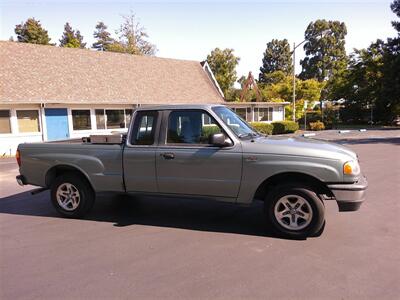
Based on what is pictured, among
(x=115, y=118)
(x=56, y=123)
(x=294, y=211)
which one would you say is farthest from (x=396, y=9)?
(x=294, y=211)

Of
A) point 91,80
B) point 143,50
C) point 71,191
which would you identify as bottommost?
point 71,191

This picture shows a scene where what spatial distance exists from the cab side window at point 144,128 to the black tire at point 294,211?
2088 mm

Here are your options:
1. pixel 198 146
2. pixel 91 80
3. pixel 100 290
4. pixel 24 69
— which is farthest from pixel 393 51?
pixel 100 290

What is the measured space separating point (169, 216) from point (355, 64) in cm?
3993

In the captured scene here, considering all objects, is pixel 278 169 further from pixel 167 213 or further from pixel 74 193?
pixel 74 193

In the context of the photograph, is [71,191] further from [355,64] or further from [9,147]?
[355,64]

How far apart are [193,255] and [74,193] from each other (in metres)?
2.78

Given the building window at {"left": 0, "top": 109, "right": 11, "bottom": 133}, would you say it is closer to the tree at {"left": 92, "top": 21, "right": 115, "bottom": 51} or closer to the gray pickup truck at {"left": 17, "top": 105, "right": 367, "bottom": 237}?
the gray pickup truck at {"left": 17, "top": 105, "right": 367, "bottom": 237}

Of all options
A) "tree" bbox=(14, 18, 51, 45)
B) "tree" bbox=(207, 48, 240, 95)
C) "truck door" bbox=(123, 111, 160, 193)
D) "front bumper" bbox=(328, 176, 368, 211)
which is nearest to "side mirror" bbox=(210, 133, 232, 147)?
"truck door" bbox=(123, 111, 160, 193)

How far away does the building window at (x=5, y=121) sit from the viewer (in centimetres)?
1802

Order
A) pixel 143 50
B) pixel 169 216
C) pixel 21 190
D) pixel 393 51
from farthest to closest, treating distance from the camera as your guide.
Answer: pixel 143 50
pixel 393 51
pixel 21 190
pixel 169 216

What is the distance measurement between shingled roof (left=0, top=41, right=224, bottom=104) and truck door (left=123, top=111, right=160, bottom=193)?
14963mm

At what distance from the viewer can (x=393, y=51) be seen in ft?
108

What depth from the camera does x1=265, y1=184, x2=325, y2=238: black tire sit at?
15.4 feet
